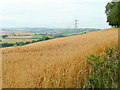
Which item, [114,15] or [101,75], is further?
[114,15]

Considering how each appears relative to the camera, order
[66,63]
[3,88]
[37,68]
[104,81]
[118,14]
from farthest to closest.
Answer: [118,14] < [66,63] < [104,81] < [37,68] < [3,88]

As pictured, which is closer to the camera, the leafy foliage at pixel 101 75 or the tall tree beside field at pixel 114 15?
the leafy foliage at pixel 101 75

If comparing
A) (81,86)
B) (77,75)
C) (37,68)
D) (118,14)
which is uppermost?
(118,14)

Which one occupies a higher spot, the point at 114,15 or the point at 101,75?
the point at 114,15

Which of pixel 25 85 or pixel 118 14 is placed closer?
pixel 25 85

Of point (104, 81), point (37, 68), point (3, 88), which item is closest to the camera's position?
point (3, 88)

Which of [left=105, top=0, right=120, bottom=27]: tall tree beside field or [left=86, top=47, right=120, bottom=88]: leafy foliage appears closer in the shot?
[left=86, top=47, right=120, bottom=88]: leafy foliage

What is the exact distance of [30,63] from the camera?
3.35 metres

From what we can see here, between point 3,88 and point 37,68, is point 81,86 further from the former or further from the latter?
point 3,88

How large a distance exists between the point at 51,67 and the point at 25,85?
0.61 m

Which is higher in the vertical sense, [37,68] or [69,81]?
[37,68]

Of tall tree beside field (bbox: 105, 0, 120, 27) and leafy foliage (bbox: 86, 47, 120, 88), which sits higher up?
tall tree beside field (bbox: 105, 0, 120, 27)

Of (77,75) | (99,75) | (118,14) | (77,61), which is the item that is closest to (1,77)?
(77,75)

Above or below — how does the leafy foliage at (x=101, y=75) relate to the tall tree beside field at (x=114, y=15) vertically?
below
